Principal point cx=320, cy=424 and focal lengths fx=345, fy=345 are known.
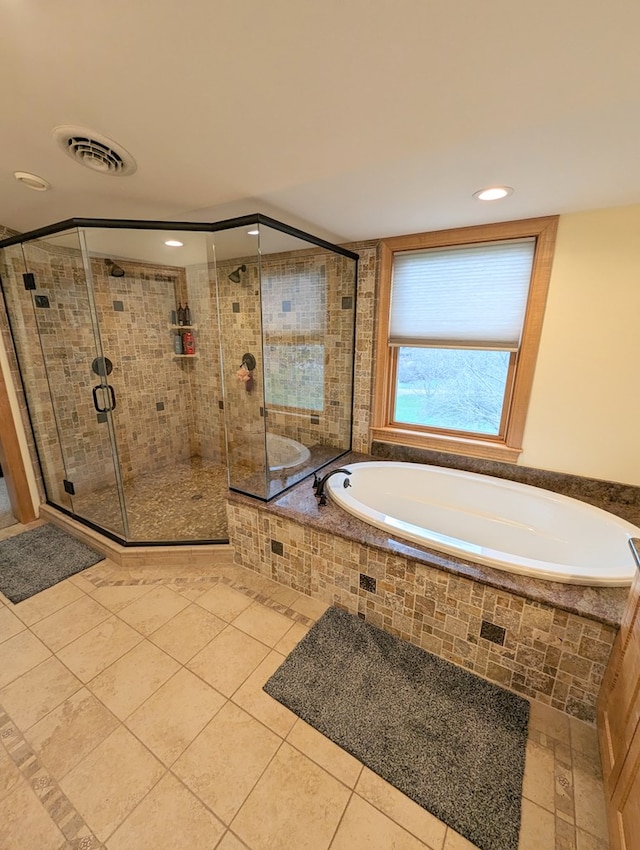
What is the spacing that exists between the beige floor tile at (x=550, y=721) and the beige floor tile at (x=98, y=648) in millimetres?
1819

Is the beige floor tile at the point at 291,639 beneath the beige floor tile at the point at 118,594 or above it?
above

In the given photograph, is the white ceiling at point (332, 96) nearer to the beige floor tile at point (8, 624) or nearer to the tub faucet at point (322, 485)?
the tub faucet at point (322, 485)

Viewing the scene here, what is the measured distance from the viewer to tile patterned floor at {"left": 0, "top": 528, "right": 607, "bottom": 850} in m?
1.08

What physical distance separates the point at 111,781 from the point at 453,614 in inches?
56.5

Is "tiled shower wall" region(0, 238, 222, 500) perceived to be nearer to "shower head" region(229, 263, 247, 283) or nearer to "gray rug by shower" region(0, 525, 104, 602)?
"gray rug by shower" region(0, 525, 104, 602)

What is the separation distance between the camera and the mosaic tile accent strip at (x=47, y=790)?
1062 millimetres

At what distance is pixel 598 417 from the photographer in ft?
6.66

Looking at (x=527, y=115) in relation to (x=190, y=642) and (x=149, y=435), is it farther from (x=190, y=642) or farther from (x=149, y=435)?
(x=149, y=435)

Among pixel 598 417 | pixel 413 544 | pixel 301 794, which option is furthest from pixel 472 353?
pixel 301 794

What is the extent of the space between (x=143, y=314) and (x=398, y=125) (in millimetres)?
2874

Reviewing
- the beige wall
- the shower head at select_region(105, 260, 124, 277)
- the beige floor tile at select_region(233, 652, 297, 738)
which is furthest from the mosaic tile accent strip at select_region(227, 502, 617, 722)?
the shower head at select_region(105, 260, 124, 277)

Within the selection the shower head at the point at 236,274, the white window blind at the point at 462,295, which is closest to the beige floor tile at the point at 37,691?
the shower head at the point at 236,274

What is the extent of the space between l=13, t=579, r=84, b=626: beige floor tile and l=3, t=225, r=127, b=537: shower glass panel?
42cm

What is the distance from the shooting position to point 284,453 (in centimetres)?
268
